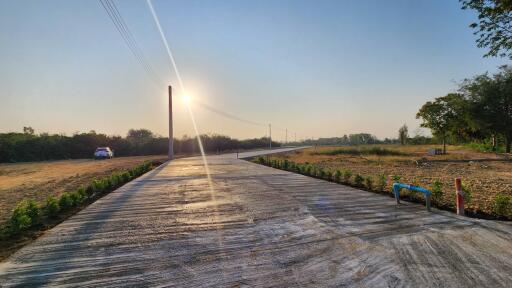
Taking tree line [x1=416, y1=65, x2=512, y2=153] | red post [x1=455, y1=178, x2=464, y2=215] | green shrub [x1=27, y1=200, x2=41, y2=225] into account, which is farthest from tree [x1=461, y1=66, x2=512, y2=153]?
green shrub [x1=27, y1=200, x2=41, y2=225]

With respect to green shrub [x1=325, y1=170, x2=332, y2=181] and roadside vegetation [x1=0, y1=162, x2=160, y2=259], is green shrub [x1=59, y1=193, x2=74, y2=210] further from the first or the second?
green shrub [x1=325, y1=170, x2=332, y2=181]

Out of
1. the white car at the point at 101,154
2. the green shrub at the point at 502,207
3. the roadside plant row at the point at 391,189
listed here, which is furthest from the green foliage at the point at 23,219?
the white car at the point at 101,154

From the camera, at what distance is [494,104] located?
3688 centimetres

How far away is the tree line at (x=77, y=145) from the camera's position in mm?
44812

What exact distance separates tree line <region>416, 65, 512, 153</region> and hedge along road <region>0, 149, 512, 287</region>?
38.3 meters

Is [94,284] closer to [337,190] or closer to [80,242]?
[80,242]

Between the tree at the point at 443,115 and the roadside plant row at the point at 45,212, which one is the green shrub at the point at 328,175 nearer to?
the roadside plant row at the point at 45,212

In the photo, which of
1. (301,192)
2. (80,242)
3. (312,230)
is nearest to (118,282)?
(80,242)

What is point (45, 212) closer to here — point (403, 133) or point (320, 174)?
point (320, 174)

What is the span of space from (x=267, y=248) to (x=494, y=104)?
144 feet

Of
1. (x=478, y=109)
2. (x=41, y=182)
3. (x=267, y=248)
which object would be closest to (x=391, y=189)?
(x=267, y=248)

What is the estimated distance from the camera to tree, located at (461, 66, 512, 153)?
36.1m

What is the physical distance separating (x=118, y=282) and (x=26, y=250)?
2001 mm

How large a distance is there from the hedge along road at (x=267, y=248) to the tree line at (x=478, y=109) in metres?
38.3
